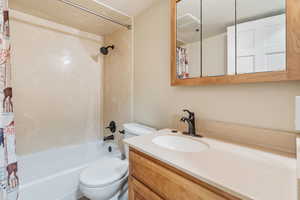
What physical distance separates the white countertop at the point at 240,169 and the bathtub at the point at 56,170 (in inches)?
41.7

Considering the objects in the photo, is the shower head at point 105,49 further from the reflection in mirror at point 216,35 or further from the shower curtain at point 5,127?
the reflection in mirror at point 216,35

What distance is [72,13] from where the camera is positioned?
1642mm

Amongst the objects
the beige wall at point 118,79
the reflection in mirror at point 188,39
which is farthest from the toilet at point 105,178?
the reflection in mirror at point 188,39

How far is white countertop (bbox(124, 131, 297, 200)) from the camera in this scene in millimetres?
468

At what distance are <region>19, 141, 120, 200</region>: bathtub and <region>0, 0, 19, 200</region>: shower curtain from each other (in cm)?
47

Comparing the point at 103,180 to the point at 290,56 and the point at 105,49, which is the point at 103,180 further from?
the point at 105,49

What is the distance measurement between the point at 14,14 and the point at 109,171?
78.8 inches

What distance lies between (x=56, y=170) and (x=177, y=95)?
5.66 ft

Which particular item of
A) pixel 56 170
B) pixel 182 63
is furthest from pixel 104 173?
pixel 182 63

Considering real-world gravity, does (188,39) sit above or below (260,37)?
above

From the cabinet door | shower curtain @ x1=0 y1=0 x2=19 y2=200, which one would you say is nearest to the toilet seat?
the cabinet door

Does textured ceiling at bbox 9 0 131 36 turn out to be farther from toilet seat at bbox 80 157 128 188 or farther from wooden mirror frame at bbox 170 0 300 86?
toilet seat at bbox 80 157 128 188

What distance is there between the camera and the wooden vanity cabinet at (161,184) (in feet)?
1.88

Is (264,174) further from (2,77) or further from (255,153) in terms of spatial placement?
(2,77)
